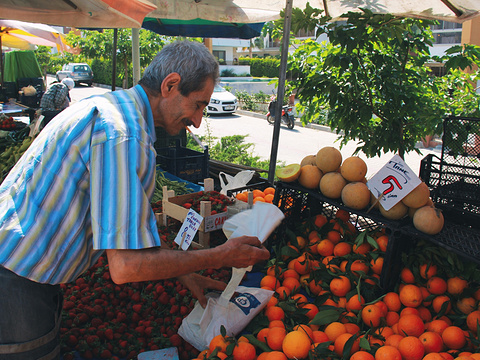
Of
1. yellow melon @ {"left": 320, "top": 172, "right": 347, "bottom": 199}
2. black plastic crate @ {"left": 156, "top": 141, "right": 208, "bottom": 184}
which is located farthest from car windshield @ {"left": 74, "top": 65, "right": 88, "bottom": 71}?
yellow melon @ {"left": 320, "top": 172, "right": 347, "bottom": 199}

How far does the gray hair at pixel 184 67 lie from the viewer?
131 cm

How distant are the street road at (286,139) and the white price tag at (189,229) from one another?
6.13 meters

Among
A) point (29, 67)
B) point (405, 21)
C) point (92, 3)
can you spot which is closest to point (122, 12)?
point (92, 3)

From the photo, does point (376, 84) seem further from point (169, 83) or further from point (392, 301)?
point (169, 83)

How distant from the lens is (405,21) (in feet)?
11.5

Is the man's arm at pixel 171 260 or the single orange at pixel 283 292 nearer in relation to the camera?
the man's arm at pixel 171 260

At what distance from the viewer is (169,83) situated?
132 cm

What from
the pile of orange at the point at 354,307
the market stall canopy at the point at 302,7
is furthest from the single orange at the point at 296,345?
the market stall canopy at the point at 302,7

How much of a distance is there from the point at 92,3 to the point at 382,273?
354 cm

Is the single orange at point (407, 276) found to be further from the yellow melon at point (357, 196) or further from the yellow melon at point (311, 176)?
the yellow melon at point (311, 176)

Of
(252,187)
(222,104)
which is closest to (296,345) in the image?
(252,187)

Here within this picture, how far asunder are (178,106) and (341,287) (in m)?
1.18

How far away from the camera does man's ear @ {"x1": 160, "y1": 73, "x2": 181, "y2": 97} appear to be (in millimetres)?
1302

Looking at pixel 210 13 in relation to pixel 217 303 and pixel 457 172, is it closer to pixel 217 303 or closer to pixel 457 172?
pixel 457 172
